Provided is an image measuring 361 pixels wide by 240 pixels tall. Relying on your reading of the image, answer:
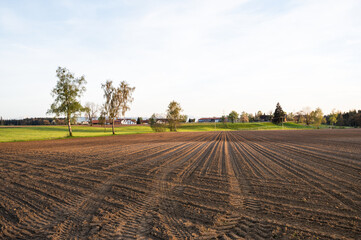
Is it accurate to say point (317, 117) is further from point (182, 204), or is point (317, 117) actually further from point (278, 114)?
point (182, 204)

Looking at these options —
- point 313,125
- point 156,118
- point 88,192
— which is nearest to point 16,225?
point 88,192

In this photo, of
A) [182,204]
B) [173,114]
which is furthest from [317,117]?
[182,204]

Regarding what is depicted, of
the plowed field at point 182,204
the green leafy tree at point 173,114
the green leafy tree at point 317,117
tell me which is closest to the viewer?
the plowed field at point 182,204

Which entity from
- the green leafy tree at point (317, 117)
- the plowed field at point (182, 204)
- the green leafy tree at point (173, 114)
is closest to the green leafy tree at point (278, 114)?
the green leafy tree at point (317, 117)

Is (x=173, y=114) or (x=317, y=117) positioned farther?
(x=317, y=117)

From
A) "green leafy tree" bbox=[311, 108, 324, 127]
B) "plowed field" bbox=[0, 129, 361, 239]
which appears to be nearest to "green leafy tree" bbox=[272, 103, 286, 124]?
"green leafy tree" bbox=[311, 108, 324, 127]

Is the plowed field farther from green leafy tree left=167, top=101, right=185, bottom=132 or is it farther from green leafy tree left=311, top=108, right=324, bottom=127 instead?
green leafy tree left=311, top=108, right=324, bottom=127

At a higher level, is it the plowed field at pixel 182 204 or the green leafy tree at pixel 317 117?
the green leafy tree at pixel 317 117

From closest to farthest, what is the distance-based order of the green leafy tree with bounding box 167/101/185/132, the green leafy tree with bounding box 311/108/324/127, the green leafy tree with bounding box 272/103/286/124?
the green leafy tree with bounding box 167/101/185/132 → the green leafy tree with bounding box 311/108/324/127 → the green leafy tree with bounding box 272/103/286/124

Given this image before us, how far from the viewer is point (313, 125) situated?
342 feet

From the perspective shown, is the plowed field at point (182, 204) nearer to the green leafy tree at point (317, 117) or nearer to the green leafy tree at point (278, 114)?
the green leafy tree at point (317, 117)

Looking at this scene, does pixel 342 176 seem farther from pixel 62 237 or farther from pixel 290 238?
pixel 62 237

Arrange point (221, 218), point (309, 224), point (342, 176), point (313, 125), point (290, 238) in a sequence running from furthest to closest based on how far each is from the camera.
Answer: point (313, 125)
point (342, 176)
point (221, 218)
point (309, 224)
point (290, 238)

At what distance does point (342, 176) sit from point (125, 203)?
8246mm
